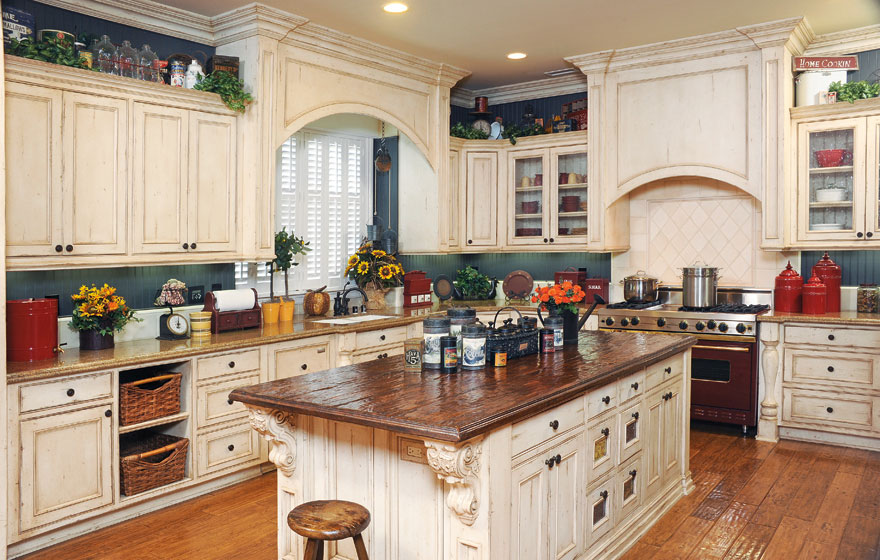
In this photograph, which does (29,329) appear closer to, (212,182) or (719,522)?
(212,182)

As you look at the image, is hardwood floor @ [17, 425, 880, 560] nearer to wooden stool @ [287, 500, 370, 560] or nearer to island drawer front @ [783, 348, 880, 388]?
island drawer front @ [783, 348, 880, 388]

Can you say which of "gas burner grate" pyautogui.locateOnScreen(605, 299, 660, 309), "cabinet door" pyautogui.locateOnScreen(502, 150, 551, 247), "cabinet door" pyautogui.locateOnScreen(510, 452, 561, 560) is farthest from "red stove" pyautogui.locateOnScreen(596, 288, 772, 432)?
"cabinet door" pyautogui.locateOnScreen(510, 452, 561, 560)

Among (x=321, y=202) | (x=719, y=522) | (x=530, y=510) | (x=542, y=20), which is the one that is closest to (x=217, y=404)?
(x=530, y=510)

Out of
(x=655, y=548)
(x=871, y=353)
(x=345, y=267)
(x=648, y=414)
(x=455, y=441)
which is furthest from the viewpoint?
(x=345, y=267)

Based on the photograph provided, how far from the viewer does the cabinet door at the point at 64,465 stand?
11.3 ft

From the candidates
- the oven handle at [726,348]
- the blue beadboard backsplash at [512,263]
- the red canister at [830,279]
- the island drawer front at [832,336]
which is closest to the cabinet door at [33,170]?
the blue beadboard backsplash at [512,263]

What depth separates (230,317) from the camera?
4758mm

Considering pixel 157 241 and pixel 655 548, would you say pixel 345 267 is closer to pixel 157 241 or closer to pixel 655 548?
pixel 157 241

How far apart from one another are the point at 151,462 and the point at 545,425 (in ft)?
8.07

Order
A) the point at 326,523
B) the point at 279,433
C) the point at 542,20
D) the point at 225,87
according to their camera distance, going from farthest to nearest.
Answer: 1. the point at 542,20
2. the point at 225,87
3. the point at 279,433
4. the point at 326,523

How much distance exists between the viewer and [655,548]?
3.58m

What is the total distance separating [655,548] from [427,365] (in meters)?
1.57

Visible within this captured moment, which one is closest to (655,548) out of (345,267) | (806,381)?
(806,381)

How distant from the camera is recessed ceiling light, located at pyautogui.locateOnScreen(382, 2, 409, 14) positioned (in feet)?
15.5
